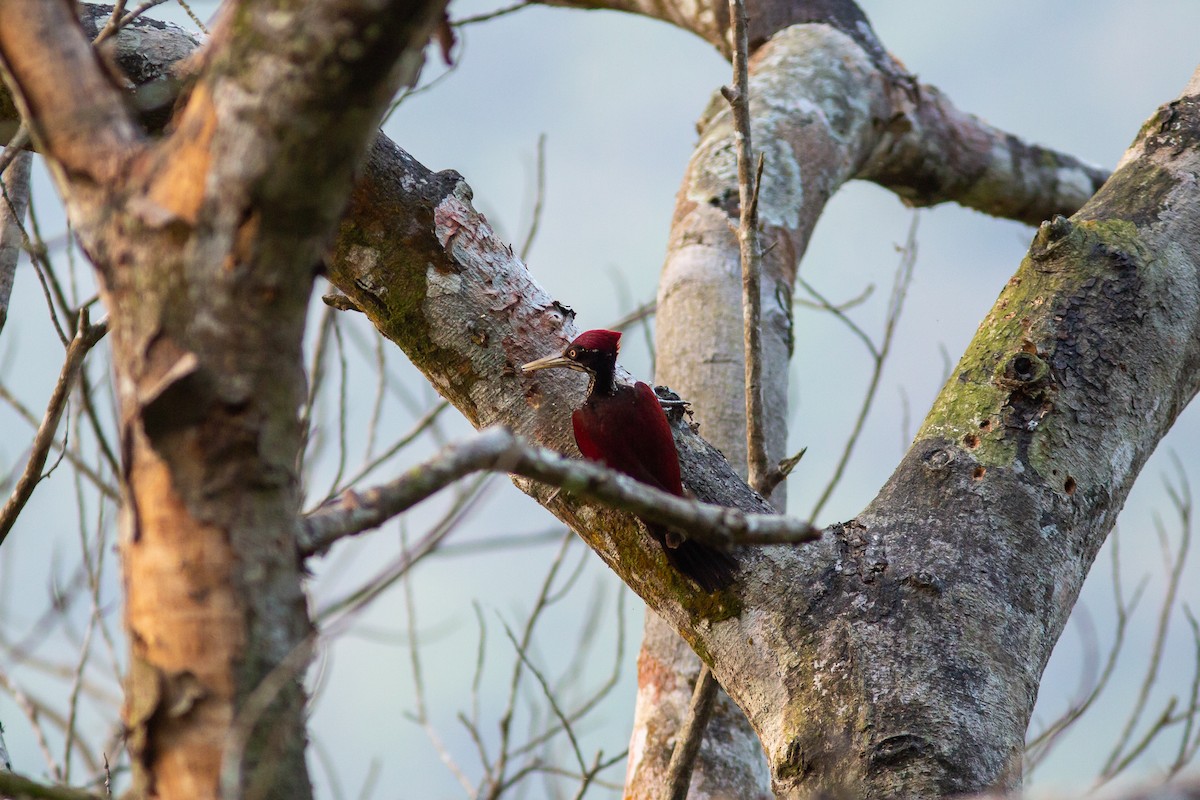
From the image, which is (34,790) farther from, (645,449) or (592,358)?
(645,449)

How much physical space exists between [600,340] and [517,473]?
61.4 inches

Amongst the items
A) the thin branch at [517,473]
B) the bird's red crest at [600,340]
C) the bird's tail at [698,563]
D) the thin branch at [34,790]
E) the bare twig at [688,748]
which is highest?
the bird's red crest at [600,340]

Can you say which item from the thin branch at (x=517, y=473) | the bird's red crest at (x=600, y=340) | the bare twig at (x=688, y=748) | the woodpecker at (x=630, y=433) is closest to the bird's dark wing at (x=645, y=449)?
the woodpecker at (x=630, y=433)

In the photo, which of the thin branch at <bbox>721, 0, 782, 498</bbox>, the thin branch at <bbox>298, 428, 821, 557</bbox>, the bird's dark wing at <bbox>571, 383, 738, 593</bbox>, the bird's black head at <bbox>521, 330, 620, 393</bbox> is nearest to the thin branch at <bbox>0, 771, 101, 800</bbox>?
the thin branch at <bbox>298, 428, 821, 557</bbox>

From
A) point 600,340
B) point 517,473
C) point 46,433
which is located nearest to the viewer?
point 517,473

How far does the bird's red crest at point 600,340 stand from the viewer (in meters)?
2.58

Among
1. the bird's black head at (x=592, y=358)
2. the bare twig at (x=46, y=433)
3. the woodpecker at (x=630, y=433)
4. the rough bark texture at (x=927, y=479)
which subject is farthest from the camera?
the bird's black head at (x=592, y=358)

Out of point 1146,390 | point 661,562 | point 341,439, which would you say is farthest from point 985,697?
point 341,439

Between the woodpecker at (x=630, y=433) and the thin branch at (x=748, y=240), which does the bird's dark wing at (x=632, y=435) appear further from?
the thin branch at (x=748, y=240)

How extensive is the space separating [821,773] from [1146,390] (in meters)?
1.11

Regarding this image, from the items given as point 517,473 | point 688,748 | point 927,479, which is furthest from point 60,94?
point 688,748

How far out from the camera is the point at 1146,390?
2316 millimetres

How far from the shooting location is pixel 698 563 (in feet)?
6.99

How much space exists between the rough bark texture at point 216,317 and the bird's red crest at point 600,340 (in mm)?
1300
